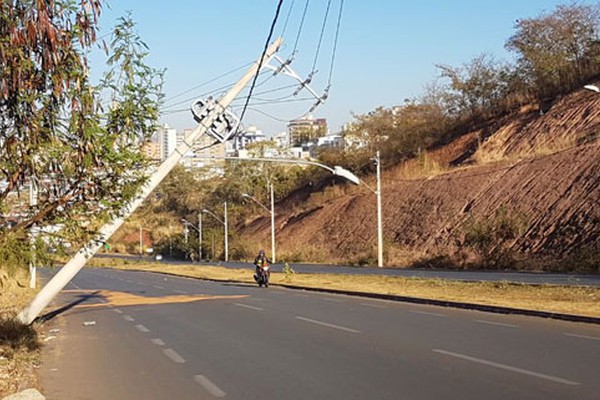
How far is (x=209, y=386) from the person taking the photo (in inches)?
420

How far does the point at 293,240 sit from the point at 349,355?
7063 centimetres

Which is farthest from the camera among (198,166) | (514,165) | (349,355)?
(198,166)

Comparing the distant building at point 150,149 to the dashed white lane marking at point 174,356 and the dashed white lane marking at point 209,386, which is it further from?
the dashed white lane marking at point 209,386

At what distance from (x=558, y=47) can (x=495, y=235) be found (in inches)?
1244

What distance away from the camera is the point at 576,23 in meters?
73.2

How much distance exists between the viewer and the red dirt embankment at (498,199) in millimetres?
48938

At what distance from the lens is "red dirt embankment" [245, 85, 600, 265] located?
48938 mm

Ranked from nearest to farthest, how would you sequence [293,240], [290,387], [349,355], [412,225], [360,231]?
1. [290,387]
2. [349,355]
3. [412,225]
4. [360,231]
5. [293,240]

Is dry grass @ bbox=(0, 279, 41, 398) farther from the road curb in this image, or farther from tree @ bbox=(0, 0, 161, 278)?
the road curb

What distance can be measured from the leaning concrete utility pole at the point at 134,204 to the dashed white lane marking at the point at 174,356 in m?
2.35

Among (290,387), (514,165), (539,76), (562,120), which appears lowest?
(290,387)

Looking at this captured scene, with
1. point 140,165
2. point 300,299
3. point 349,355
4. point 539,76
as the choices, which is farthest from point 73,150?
point 539,76

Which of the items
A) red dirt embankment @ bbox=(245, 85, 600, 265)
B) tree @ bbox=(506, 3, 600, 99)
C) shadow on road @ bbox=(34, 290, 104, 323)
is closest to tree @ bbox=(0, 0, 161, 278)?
shadow on road @ bbox=(34, 290, 104, 323)

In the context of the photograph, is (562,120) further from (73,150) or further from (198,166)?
(198,166)
